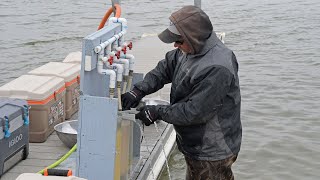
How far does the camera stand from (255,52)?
1425 centimetres

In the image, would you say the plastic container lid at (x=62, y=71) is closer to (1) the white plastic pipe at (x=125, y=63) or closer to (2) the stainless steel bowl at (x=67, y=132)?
(2) the stainless steel bowl at (x=67, y=132)

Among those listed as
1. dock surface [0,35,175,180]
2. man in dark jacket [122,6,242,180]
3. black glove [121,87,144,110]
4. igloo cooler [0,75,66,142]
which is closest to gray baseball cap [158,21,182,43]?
man in dark jacket [122,6,242,180]

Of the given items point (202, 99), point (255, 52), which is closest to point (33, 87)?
point (202, 99)

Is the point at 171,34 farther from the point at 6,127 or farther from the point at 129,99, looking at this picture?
the point at 6,127

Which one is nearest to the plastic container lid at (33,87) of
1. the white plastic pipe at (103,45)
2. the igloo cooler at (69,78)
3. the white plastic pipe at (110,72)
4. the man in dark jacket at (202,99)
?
the igloo cooler at (69,78)

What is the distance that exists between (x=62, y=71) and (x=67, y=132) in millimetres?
1113

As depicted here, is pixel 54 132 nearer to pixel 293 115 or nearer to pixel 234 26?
pixel 293 115

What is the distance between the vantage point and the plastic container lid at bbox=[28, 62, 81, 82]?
681 centimetres

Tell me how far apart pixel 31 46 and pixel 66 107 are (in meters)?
8.60

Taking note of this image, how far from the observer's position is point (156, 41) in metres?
12.9

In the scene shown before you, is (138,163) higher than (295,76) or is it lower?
higher

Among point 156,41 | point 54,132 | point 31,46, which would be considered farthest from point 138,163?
point 31,46

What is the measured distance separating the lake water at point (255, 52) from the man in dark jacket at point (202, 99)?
2.77m

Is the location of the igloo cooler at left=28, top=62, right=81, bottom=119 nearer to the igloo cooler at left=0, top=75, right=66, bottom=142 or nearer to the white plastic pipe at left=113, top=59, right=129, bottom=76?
the igloo cooler at left=0, top=75, right=66, bottom=142
